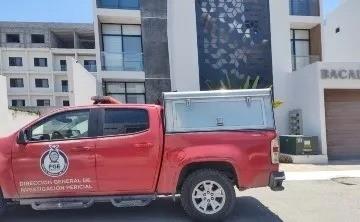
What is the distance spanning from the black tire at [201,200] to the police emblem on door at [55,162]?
6.28ft

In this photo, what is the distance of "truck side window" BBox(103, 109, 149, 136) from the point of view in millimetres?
5789

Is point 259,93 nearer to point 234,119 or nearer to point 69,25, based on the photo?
point 234,119

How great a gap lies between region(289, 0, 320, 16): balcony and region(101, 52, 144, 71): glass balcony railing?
30.6ft

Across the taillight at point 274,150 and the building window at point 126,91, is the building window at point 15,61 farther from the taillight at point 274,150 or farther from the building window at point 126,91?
the taillight at point 274,150

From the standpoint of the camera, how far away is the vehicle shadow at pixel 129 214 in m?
5.95

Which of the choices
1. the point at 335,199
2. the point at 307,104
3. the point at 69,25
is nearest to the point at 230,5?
the point at 307,104

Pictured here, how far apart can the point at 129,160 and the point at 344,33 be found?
2153cm

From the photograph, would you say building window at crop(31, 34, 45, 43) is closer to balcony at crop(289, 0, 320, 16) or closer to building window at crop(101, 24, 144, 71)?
building window at crop(101, 24, 144, 71)

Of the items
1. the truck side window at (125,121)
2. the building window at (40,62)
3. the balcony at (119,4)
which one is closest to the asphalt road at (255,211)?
the truck side window at (125,121)

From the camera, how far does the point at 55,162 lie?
559 cm

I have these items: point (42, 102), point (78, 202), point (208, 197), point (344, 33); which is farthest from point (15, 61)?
point (208, 197)

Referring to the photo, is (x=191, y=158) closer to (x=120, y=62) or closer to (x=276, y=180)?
(x=276, y=180)

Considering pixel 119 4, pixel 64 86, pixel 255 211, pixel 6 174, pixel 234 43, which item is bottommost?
pixel 255 211

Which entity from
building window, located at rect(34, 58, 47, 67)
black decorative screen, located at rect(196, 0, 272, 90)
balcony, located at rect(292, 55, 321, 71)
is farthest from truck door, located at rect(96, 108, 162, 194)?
building window, located at rect(34, 58, 47, 67)
